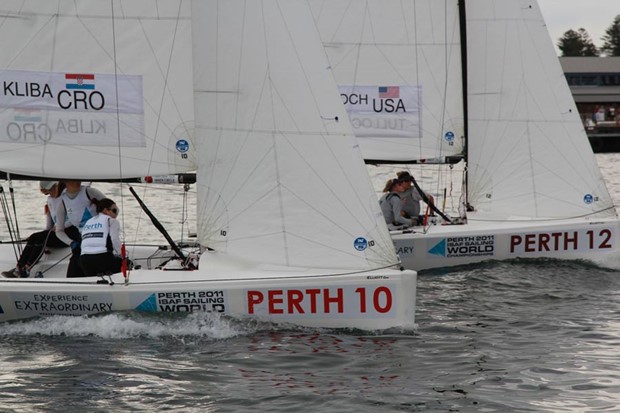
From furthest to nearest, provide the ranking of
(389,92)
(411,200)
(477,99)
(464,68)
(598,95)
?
(598,95) → (477,99) → (464,68) → (389,92) → (411,200)

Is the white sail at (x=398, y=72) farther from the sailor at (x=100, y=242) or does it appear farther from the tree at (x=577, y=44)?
the tree at (x=577, y=44)

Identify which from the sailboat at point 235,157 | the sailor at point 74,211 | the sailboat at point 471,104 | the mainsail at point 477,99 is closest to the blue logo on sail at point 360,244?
the sailboat at point 235,157

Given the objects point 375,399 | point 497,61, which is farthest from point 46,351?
point 497,61

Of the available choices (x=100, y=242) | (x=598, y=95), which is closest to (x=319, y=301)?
(x=100, y=242)

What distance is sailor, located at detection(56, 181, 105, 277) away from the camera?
13.2m

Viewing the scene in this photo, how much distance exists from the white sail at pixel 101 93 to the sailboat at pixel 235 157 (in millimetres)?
15

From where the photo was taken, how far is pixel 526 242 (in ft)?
56.4

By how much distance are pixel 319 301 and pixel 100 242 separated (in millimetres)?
2360

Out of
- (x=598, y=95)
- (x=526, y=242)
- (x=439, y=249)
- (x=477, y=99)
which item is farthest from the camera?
(x=598, y=95)

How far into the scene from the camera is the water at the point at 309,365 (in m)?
9.61

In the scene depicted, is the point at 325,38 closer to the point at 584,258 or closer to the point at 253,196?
the point at 584,258

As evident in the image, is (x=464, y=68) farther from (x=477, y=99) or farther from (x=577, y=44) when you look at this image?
(x=577, y=44)

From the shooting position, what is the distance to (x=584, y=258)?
56.5 feet

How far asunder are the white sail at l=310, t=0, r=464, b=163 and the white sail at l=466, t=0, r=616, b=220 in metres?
0.48
